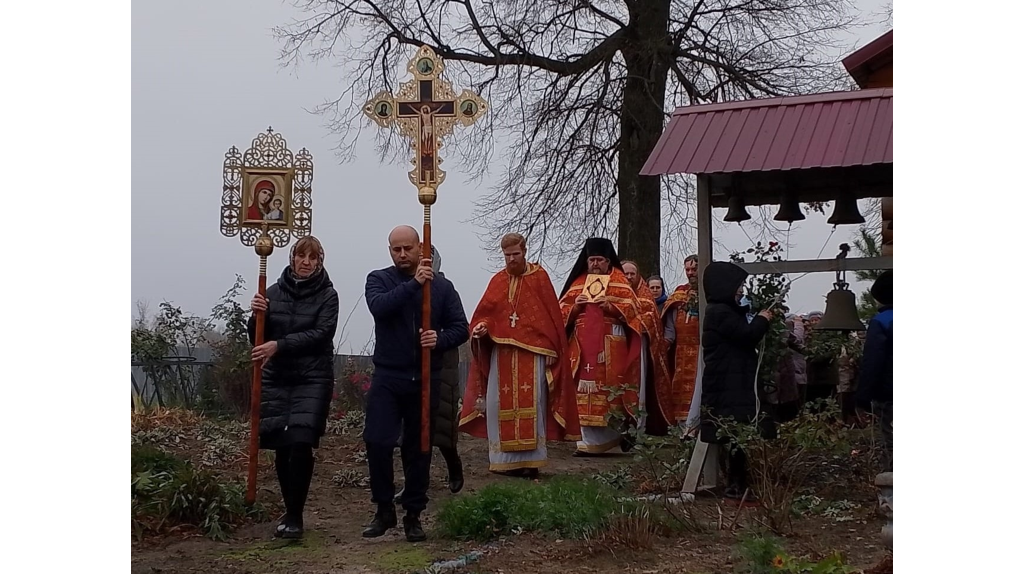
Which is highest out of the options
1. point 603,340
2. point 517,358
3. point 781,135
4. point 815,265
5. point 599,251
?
point 781,135

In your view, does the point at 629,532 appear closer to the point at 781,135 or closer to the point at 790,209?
the point at 781,135

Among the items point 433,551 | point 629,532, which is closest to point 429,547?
point 433,551

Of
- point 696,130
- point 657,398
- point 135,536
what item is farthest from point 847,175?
point 135,536

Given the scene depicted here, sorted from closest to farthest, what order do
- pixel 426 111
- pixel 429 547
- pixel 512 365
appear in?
pixel 429 547 < pixel 426 111 < pixel 512 365

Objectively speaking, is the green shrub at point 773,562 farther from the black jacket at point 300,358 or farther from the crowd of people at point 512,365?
the black jacket at point 300,358

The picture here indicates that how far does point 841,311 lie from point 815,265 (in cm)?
46

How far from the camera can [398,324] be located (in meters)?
6.19

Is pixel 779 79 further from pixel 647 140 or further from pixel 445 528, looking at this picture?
pixel 445 528

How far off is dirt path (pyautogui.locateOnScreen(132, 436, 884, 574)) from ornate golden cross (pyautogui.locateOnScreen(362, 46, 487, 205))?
1.99 m

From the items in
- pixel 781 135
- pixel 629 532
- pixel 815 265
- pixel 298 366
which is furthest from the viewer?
pixel 815 265

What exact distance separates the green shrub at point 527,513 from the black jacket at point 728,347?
979mm

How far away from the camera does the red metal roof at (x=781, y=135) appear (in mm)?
6211

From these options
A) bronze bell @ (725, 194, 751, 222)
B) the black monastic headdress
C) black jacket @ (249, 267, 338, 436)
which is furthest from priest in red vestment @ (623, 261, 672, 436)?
black jacket @ (249, 267, 338, 436)

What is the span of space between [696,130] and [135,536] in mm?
4082
